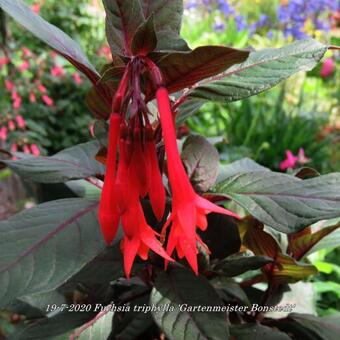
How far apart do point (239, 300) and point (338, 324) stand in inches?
5.3

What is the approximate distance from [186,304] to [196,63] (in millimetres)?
263

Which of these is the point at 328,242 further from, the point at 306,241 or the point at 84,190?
the point at 84,190

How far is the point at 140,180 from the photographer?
0.46 m

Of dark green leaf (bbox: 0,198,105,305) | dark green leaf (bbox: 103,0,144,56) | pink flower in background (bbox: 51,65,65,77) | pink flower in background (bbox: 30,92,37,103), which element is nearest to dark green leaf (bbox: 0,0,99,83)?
dark green leaf (bbox: 103,0,144,56)

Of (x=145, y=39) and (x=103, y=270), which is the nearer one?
(x=145, y=39)

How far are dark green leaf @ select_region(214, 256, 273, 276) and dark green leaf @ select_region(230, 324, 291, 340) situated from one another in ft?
0.27

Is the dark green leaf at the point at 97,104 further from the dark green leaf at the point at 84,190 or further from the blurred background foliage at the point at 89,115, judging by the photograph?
the blurred background foliage at the point at 89,115

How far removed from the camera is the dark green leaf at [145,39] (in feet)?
1.40

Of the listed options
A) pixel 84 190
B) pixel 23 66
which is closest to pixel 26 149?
pixel 23 66

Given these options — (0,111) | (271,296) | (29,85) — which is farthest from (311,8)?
(271,296)

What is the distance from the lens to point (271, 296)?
70 centimetres

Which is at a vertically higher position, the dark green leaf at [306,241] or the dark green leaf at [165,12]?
the dark green leaf at [165,12]

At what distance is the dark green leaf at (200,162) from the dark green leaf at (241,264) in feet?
0.30

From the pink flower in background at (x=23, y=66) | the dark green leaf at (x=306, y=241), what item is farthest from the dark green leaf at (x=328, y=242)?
the pink flower in background at (x=23, y=66)
